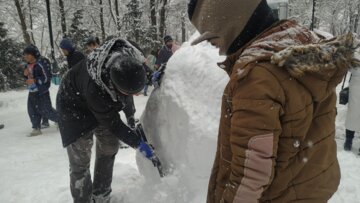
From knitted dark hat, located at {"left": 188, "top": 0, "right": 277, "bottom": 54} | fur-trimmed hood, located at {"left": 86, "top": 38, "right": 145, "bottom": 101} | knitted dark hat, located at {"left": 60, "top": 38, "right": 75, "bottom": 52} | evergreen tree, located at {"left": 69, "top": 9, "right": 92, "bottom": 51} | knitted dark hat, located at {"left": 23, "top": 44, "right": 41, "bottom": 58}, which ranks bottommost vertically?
evergreen tree, located at {"left": 69, "top": 9, "right": 92, "bottom": 51}

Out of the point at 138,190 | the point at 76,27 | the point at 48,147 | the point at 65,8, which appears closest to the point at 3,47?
the point at 76,27

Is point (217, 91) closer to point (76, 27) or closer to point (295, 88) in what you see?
point (295, 88)

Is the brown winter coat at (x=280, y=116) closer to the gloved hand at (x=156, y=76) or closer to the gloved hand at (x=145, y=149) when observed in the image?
the gloved hand at (x=145, y=149)

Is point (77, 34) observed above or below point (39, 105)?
above

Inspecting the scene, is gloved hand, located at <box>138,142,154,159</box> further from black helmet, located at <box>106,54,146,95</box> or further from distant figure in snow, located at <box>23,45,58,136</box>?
distant figure in snow, located at <box>23,45,58,136</box>

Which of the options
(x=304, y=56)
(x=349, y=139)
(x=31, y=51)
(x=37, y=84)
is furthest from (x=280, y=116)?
(x=37, y=84)

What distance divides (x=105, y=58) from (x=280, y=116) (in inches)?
67.6

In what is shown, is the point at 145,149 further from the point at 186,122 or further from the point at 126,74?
the point at 126,74

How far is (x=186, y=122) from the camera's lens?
9.25 ft

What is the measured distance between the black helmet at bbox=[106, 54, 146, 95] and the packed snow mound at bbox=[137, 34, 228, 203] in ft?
1.78

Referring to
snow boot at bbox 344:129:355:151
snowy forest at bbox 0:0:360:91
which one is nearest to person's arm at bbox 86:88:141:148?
snow boot at bbox 344:129:355:151

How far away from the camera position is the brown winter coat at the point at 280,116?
3.73 ft

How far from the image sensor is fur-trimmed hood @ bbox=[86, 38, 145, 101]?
256 cm

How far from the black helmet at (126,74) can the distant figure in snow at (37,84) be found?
169 inches
